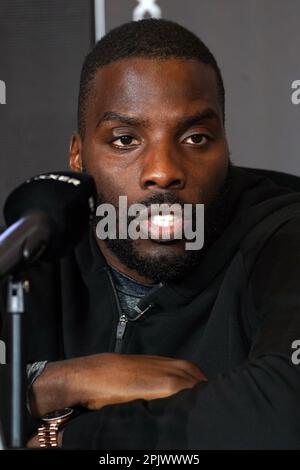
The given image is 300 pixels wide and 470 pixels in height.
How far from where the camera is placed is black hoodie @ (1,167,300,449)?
1.35 metres

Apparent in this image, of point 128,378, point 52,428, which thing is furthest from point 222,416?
point 52,428

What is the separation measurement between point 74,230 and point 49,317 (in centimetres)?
65

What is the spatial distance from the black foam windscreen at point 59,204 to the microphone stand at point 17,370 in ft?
0.27

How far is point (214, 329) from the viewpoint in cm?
167

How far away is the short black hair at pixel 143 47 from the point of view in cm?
173

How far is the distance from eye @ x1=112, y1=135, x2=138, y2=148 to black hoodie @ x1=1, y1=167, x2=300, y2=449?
8.7 inches

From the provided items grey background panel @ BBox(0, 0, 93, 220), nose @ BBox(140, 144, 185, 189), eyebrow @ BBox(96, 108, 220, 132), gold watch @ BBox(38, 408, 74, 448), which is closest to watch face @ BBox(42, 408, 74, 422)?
gold watch @ BBox(38, 408, 74, 448)

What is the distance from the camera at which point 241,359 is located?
5.53ft

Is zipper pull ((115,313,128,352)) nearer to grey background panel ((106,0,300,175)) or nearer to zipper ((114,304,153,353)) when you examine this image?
zipper ((114,304,153,353))

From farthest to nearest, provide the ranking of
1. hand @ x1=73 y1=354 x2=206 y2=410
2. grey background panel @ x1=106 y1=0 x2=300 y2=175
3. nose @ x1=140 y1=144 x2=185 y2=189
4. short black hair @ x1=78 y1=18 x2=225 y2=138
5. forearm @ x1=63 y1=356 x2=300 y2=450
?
grey background panel @ x1=106 y1=0 x2=300 y2=175 < short black hair @ x1=78 y1=18 x2=225 y2=138 < nose @ x1=140 y1=144 x2=185 y2=189 < hand @ x1=73 y1=354 x2=206 y2=410 < forearm @ x1=63 y1=356 x2=300 y2=450

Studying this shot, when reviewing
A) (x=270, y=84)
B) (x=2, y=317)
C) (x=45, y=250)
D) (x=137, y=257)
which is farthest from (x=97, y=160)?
(x=270, y=84)

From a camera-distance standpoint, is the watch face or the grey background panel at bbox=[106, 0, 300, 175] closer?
the watch face

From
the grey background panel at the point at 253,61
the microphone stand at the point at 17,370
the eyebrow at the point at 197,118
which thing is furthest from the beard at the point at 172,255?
the grey background panel at the point at 253,61
